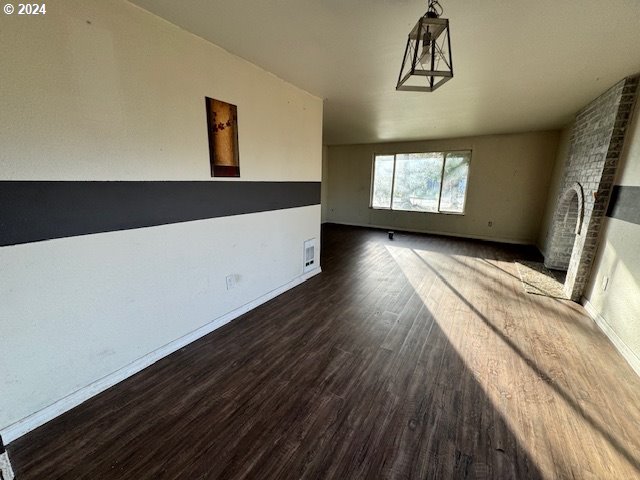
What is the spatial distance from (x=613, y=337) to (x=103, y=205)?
4348mm

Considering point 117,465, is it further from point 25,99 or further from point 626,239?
point 626,239

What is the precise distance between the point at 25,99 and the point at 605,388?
4067mm

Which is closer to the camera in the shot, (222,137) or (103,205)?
(103,205)

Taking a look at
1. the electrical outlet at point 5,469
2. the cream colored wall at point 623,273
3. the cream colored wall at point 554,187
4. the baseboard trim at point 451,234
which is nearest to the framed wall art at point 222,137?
the electrical outlet at point 5,469

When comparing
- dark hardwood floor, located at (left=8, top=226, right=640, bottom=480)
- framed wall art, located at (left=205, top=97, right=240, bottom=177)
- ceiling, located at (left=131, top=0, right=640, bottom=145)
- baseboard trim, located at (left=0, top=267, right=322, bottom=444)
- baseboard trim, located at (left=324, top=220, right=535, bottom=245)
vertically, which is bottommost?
dark hardwood floor, located at (left=8, top=226, right=640, bottom=480)

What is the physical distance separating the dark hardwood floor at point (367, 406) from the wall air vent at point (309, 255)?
1004 millimetres

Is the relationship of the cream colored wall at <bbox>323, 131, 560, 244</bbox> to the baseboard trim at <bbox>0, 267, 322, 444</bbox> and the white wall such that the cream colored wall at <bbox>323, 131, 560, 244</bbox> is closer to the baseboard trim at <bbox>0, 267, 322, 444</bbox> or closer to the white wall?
the white wall

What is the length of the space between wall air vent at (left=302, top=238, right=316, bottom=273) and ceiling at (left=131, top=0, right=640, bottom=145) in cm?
199

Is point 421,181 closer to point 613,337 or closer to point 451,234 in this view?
point 451,234

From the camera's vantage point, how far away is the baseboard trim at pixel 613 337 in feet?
6.97

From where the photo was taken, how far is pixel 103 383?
180 centimetres

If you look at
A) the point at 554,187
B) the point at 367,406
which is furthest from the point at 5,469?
the point at 554,187

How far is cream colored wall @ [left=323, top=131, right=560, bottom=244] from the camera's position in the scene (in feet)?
18.8

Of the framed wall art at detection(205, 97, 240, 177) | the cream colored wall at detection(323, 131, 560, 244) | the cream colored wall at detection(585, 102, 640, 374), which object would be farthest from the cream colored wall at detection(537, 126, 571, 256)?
the framed wall art at detection(205, 97, 240, 177)
